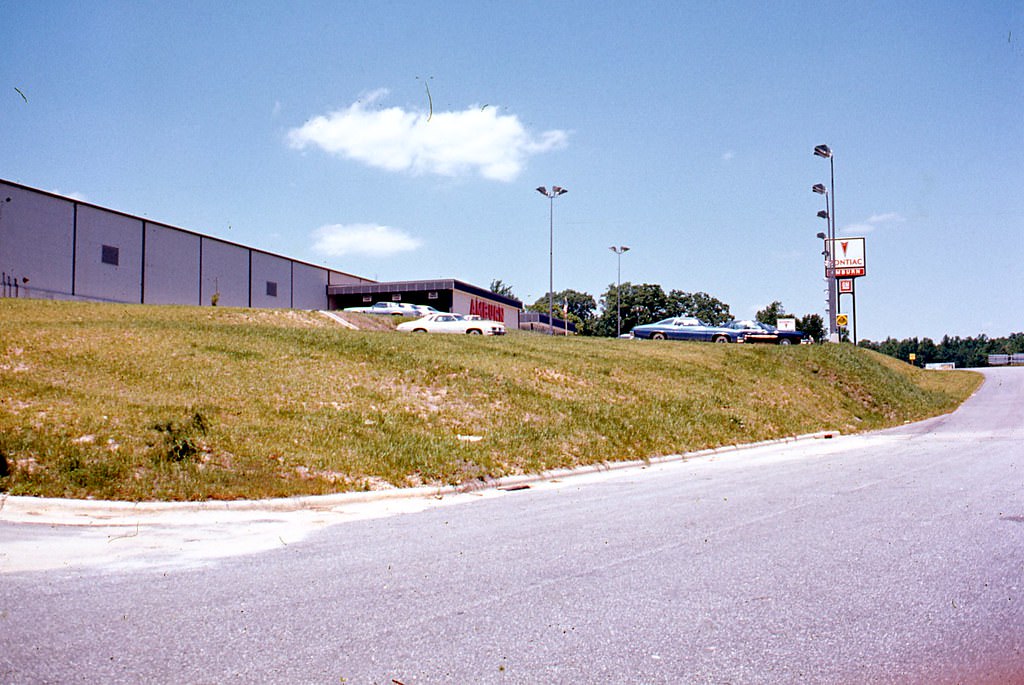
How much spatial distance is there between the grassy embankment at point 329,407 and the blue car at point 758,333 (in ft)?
38.7

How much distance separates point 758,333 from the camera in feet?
125

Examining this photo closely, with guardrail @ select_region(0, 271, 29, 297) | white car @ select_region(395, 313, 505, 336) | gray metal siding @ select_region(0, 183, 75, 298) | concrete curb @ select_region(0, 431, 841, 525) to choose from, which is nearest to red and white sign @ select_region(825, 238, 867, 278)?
white car @ select_region(395, 313, 505, 336)

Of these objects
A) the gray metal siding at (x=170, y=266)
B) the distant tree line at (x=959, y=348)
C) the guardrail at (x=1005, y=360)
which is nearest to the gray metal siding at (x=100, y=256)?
the gray metal siding at (x=170, y=266)

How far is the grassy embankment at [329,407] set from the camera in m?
9.80

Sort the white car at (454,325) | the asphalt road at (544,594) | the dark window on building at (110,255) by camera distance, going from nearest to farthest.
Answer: the asphalt road at (544,594)
the white car at (454,325)
the dark window on building at (110,255)

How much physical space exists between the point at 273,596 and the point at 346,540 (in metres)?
1.98

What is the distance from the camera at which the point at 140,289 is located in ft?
147

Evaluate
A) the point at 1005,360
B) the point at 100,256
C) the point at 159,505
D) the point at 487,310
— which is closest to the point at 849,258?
the point at 487,310

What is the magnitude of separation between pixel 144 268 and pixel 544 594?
153ft

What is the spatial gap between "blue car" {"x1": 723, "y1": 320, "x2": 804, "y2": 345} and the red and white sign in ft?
21.9

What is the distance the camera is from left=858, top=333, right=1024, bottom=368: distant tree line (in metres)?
157

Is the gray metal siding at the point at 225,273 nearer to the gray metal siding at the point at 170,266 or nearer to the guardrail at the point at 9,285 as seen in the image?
the gray metal siding at the point at 170,266

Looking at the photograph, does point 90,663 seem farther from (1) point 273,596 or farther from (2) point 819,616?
(2) point 819,616

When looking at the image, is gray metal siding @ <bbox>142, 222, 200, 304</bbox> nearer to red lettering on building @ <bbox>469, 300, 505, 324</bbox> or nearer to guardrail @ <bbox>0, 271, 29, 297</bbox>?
guardrail @ <bbox>0, 271, 29, 297</bbox>
